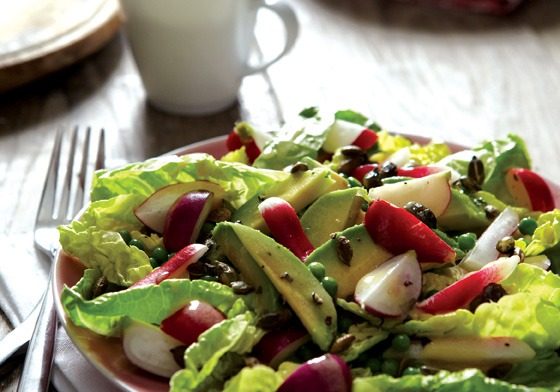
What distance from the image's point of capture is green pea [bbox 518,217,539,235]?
1.23m

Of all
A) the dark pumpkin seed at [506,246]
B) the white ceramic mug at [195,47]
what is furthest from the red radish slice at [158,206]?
the white ceramic mug at [195,47]

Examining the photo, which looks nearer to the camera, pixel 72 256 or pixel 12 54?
pixel 72 256

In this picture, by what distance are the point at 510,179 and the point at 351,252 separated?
1.35 ft

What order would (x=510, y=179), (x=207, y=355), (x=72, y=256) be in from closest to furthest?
(x=207, y=355) < (x=72, y=256) < (x=510, y=179)

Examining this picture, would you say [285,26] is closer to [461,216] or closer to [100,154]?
[100,154]

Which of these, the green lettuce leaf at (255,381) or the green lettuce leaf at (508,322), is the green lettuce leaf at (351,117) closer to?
the green lettuce leaf at (508,322)

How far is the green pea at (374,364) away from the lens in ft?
3.29

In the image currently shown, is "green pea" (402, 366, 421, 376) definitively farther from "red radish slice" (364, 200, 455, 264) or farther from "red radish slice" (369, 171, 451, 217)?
"red radish slice" (369, 171, 451, 217)

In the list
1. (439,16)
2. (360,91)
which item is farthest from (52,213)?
(439,16)

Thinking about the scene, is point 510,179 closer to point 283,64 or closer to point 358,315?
point 358,315

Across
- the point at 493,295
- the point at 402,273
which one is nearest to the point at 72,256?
the point at 402,273

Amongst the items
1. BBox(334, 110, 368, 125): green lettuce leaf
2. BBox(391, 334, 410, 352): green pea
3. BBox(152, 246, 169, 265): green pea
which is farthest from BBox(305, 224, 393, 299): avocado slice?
BBox(334, 110, 368, 125): green lettuce leaf

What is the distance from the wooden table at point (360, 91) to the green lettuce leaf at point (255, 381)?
77cm

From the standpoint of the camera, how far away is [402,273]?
1.05 m
